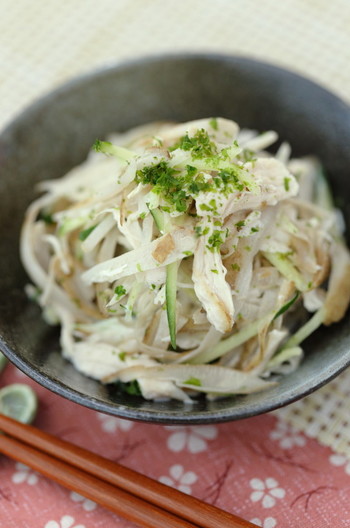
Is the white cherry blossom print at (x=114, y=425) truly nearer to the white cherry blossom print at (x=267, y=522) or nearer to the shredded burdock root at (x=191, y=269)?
the shredded burdock root at (x=191, y=269)

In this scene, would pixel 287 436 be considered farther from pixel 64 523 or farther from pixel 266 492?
pixel 64 523

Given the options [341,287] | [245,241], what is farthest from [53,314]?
[341,287]

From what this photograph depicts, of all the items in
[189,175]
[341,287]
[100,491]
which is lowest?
[100,491]

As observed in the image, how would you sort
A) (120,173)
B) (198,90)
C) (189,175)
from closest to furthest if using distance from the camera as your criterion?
(189,175)
(120,173)
(198,90)

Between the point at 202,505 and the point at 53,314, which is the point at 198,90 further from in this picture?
the point at 202,505

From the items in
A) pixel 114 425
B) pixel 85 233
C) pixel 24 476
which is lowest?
pixel 24 476

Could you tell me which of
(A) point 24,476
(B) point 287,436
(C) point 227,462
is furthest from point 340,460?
(A) point 24,476
